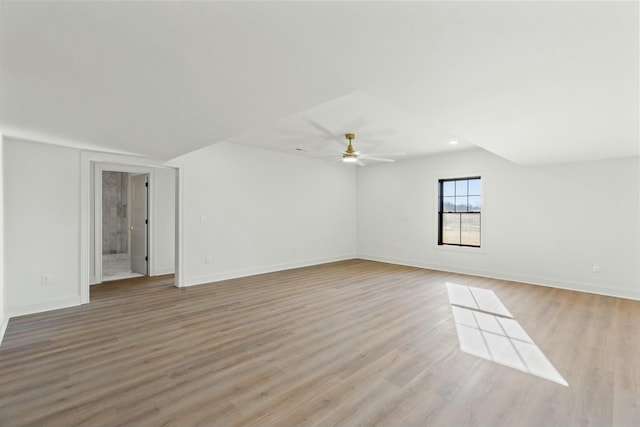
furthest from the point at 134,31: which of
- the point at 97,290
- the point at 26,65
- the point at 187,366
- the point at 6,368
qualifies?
the point at 97,290

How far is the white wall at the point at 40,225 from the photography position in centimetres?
371

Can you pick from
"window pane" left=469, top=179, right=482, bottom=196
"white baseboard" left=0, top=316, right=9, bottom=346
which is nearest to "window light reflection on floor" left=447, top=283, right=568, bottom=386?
"window pane" left=469, top=179, right=482, bottom=196

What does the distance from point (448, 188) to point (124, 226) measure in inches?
362

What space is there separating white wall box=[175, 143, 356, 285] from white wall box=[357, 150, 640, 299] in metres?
1.55

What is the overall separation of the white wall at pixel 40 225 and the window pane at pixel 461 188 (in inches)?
276

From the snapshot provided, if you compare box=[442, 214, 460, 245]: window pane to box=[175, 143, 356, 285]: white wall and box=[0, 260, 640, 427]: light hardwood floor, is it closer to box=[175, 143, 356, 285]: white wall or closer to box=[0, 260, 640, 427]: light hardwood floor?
box=[0, 260, 640, 427]: light hardwood floor

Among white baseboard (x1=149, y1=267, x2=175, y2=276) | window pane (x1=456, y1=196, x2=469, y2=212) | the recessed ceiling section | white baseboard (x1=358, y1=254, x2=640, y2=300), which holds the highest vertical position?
the recessed ceiling section

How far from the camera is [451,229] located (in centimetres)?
680

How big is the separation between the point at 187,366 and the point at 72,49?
2.38 metres

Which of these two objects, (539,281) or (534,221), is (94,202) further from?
(539,281)

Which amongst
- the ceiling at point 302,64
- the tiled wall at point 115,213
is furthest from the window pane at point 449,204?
the tiled wall at point 115,213

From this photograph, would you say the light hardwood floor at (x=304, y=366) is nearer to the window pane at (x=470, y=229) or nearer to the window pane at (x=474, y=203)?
the window pane at (x=470, y=229)

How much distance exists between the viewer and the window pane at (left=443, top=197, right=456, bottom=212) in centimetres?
676

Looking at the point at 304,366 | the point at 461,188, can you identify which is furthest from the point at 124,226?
the point at 461,188
